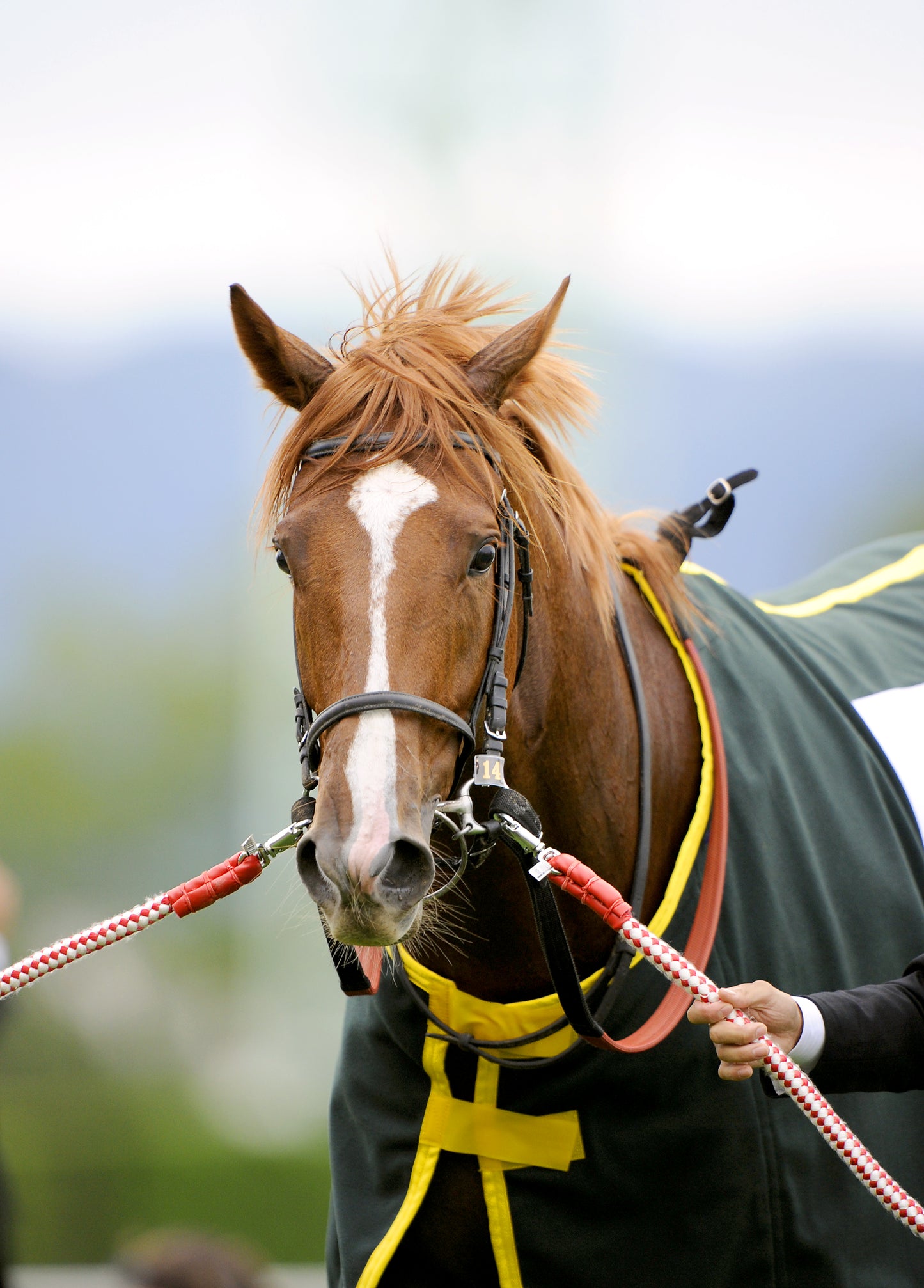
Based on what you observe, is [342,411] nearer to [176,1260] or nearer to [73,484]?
[176,1260]

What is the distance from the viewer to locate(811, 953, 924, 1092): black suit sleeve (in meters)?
1.43

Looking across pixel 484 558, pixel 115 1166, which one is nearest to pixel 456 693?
pixel 484 558

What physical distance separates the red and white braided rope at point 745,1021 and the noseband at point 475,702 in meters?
0.14

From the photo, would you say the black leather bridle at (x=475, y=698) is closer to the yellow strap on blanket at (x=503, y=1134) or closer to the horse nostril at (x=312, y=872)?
the horse nostril at (x=312, y=872)

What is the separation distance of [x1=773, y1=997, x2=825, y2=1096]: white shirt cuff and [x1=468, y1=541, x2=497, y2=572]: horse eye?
637mm

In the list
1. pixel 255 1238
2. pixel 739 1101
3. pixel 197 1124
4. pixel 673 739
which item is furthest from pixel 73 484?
pixel 739 1101

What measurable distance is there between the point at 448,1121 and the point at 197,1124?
278 centimetres

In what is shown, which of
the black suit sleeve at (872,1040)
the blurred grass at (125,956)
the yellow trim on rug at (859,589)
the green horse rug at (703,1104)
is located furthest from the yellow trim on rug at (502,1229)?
the blurred grass at (125,956)

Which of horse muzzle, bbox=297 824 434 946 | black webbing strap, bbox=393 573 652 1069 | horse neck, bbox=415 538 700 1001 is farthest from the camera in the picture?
horse neck, bbox=415 538 700 1001

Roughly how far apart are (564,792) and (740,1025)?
457mm

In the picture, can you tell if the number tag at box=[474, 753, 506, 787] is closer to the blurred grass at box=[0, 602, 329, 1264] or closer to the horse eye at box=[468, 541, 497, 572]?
the horse eye at box=[468, 541, 497, 572]

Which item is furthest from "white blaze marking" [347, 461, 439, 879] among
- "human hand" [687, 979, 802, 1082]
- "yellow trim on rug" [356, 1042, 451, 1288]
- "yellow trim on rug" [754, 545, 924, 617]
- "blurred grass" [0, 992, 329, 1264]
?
"blurred grass" [0, 992, 329, 1264]

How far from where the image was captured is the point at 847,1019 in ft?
4.71

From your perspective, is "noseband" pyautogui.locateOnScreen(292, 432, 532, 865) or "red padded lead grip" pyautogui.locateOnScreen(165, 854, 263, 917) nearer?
"noseband" pyautogui.locateOnScreen(292, 432, 532, 865)
